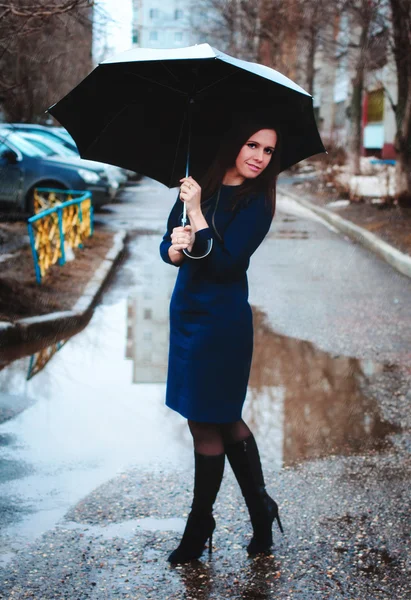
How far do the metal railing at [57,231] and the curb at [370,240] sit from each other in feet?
14.8

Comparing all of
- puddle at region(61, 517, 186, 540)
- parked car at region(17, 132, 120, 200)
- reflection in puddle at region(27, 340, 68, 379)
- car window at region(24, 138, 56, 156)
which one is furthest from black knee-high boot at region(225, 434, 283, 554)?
car window at region(24, 138, 56, 156)

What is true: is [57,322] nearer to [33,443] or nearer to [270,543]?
[33,443]

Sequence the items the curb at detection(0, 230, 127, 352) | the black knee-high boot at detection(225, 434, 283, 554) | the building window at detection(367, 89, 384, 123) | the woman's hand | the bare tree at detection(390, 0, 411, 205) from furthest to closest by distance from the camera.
A: the building window at detection(367, 89, 384, 123) < the bare tree at detection(390, 0, 411, 205) < the curb at detection(0, 230, 127, 352) < the black knee-high boot at detection(225, 434, 283, 554) < the woman's hand

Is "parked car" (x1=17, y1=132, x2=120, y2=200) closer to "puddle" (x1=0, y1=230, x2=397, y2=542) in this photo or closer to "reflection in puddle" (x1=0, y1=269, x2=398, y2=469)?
"reflection in puddle" (x1=0, y1=269, x2=398, y2=469)

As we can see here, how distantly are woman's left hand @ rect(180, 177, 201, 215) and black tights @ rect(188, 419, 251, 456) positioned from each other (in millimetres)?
873

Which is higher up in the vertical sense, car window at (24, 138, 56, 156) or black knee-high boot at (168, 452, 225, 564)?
car window at (24, 138, 56, 156)

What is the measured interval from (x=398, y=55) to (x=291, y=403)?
12.2 metres

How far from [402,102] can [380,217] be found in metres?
2.69

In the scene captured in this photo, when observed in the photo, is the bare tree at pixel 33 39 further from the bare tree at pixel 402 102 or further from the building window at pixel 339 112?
the building window at pixel 339 112

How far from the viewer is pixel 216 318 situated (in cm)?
337

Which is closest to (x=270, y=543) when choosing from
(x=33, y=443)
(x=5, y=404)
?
(x=33, y=443)

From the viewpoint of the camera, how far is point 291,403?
6.03 meters

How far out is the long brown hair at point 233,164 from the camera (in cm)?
340

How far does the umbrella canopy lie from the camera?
11.0ft
